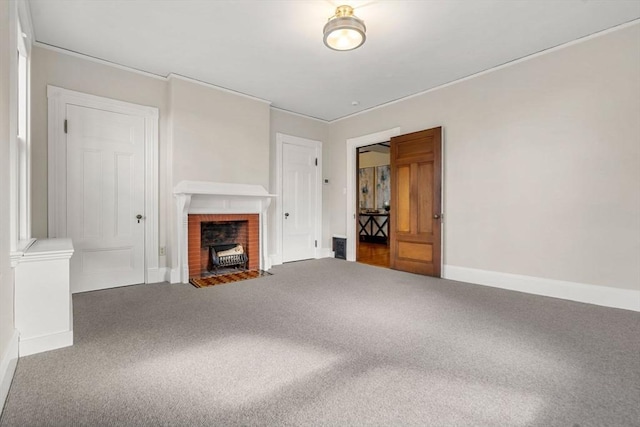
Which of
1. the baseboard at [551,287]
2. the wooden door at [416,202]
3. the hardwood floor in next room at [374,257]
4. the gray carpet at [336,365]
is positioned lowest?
the gray carpet at [336,365]

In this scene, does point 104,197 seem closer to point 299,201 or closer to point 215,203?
point 215,203

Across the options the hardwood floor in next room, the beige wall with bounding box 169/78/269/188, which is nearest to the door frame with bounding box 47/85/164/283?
the beige wall with bounding box 169/78/269/188

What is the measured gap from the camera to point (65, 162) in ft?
11.0

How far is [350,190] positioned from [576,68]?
11.5ft

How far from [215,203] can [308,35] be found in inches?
99.2

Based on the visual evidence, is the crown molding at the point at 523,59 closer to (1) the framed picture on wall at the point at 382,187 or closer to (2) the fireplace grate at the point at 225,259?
(2) the fireplace grate at the point at 225,259

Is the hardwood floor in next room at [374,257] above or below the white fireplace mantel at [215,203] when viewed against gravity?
below

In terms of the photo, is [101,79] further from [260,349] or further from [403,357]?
[403,357]

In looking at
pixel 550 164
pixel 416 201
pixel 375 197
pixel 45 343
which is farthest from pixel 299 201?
pixel 45 343

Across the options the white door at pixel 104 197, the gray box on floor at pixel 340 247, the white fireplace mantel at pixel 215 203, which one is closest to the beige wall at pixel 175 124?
the white fireplace mantel at pixel 215 203

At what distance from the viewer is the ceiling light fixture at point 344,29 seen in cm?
263

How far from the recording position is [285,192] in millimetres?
5430

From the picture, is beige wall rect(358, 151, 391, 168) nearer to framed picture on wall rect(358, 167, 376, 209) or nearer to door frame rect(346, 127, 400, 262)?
framed picture on wall rect(358, 167, 376, 209)

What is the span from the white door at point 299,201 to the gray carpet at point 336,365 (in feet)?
7.77
